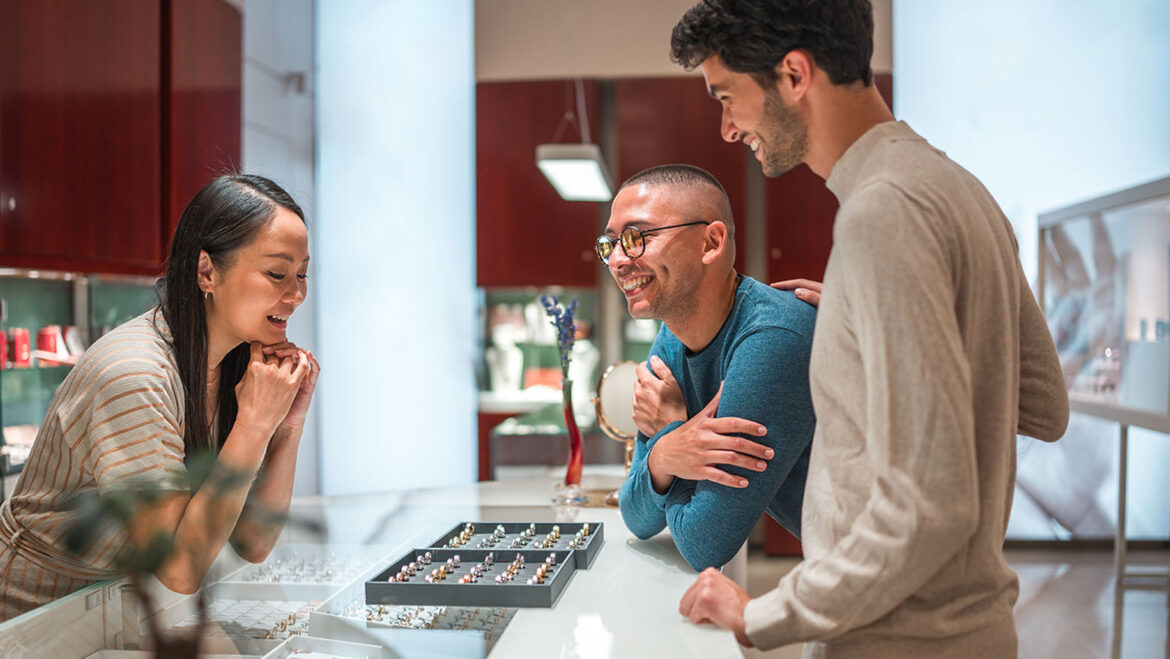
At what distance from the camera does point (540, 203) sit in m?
5.28

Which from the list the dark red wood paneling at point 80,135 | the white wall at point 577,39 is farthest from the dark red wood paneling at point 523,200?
the dark red wood paneling at point 80,135

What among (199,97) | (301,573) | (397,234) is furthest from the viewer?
(397,234)

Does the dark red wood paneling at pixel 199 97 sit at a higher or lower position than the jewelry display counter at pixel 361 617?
higher

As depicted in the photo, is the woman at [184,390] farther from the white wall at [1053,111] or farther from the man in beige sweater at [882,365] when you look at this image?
the white wall at [1053,111]

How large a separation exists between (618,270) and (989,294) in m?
0.87

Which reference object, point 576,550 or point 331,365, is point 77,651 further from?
point 331,365

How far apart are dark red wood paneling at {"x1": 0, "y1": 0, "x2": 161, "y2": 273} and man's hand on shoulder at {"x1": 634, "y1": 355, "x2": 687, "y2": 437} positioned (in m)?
2.35

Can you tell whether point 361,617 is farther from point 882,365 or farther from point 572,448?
point 572,448

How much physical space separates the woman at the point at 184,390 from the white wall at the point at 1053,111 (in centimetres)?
464

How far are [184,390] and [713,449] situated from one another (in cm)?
88

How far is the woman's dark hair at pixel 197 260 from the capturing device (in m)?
1.45

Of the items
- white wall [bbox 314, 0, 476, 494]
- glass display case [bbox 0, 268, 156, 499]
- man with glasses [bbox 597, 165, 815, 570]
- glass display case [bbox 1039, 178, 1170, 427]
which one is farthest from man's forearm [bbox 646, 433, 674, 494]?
white wall [bbox 314, 0, 476, 494]

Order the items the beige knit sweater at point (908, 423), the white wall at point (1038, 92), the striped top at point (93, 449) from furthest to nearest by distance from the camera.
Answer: the white wall at point (1038, 92) < the striped top at point (93, 449) < the beige knit sweater at point (908, 423)

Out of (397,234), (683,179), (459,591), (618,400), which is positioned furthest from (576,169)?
(459,591)
